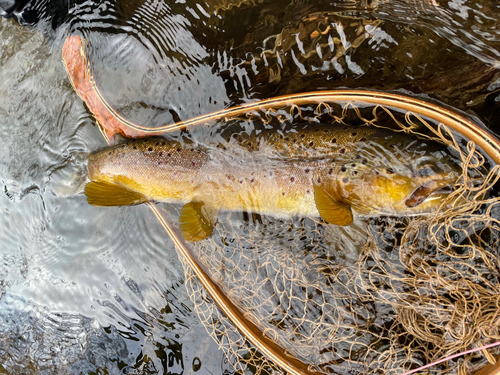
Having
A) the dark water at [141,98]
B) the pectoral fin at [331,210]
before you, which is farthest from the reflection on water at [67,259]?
the pectoral fin at [331,210]

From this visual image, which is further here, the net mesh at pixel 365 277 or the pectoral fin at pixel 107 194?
the pectoral fin at pixel 107 194

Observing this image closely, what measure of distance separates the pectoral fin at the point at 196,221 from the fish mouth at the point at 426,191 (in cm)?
151

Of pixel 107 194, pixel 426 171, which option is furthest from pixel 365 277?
pixel 107 194

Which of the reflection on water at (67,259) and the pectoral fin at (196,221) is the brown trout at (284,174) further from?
the reflection on water at (67,259)

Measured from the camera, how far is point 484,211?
208 centimetres

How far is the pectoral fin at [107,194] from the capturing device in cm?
250

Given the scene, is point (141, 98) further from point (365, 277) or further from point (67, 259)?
point (365, 277)

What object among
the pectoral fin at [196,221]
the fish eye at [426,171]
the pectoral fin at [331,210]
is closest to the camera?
the fish eye at [426,171]

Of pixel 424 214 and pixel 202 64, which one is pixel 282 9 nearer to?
pixel 202 64

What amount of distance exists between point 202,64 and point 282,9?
0.83 metres

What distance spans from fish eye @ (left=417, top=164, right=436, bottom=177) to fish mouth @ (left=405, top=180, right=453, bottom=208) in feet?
0.18

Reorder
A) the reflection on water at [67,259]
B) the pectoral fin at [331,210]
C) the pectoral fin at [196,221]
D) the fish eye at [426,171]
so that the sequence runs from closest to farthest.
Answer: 1. the fish eye at [426,171]
2. the pectoral fin at [331,210]
3. the pectoral fin at [196,221]
4. the reflection on water at [67,259]

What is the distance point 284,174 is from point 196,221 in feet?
2.70

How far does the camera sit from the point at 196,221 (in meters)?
2.44
